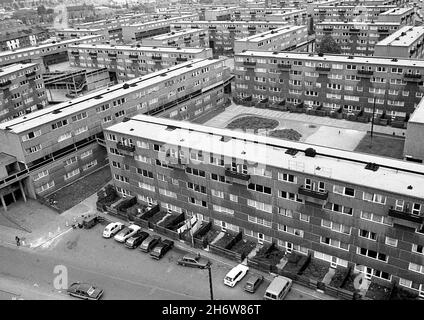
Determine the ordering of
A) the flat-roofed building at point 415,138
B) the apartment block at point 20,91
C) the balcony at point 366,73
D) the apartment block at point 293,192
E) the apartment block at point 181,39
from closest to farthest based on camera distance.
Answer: the apartment block at point 293,192 → the flat-roofed building at point 415,138 → the balcony at point 366,73 → the apartment block at point 20,91 → the apartment block at point 181,39

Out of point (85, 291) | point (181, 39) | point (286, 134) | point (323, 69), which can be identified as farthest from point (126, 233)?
point (181, 39)

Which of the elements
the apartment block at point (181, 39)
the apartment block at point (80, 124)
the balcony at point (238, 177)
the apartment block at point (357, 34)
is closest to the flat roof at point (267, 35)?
the apartment block at point (357, 34)

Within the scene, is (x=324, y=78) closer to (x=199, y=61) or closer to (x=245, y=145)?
(x=199, y=61)

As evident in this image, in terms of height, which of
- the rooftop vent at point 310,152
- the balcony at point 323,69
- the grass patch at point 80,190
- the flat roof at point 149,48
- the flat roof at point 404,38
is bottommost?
the grass patch at point 80,190

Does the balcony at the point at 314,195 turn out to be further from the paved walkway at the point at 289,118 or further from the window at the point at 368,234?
the paved walkway at the point at 289,118

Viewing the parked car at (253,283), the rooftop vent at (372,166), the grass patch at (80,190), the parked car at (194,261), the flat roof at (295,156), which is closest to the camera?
the flat roof at (295,156)

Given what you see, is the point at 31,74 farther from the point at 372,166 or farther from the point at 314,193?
the point at 372,166
